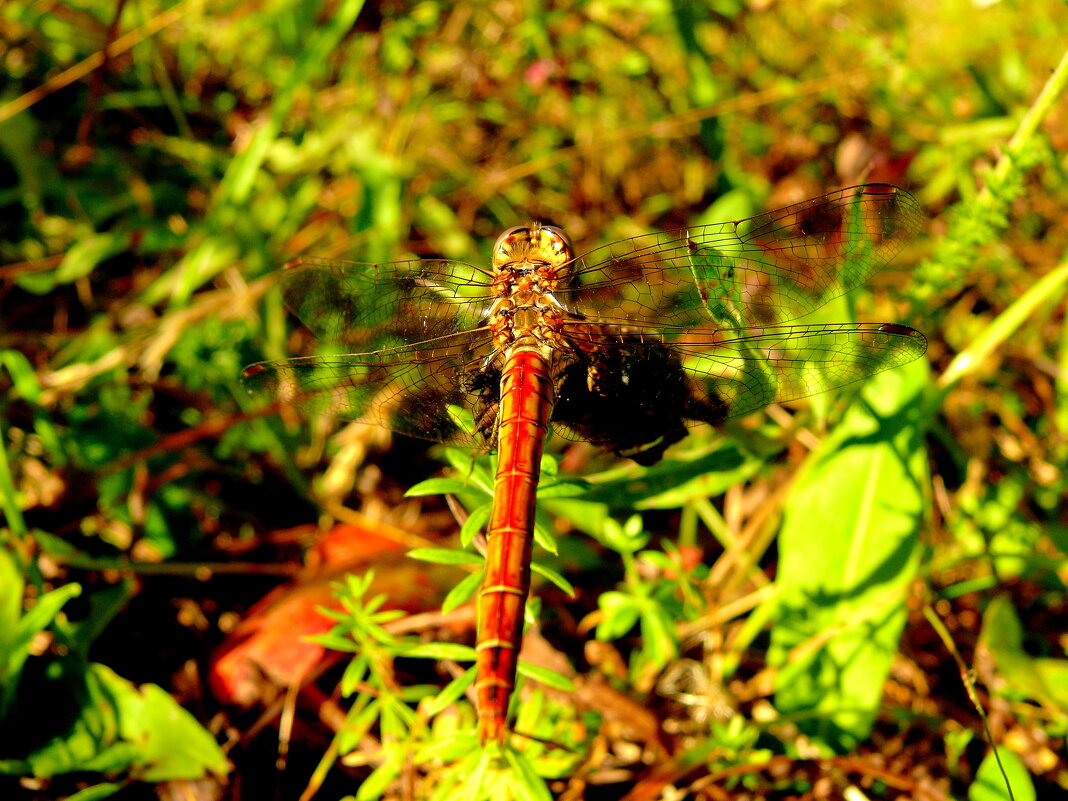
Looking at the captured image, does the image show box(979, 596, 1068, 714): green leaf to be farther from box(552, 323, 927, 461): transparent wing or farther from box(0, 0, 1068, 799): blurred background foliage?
box(552, 323, 927, 461): transparent wing

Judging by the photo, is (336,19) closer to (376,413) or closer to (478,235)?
(478,235)

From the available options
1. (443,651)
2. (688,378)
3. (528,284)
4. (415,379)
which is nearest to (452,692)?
(443,651)

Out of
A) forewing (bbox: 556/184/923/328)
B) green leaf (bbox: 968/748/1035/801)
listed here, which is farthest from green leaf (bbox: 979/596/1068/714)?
forewing (bbox: 556/184/923/328)

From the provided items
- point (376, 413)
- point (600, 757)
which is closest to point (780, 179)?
point (376, 413)

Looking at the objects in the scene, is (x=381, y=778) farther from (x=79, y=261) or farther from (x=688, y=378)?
(x=79, y=261)

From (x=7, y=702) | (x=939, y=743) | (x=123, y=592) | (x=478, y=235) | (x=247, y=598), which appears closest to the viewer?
(x=7, y=702)
